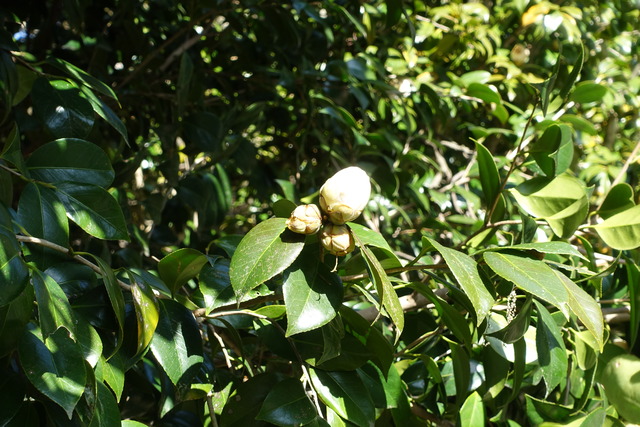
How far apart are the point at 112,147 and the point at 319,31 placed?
0.58 metres

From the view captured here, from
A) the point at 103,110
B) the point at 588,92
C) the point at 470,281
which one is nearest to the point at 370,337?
the point at 470,281

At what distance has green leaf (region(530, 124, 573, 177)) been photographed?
31.2 inches

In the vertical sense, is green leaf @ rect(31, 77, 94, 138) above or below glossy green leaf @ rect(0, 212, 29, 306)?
below

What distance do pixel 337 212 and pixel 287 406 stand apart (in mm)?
221

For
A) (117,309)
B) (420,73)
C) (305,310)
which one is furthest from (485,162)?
Answer: (420,73)

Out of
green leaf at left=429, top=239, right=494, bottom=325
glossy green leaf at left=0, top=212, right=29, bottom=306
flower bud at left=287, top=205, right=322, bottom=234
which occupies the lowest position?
green leaf at left=429, top=239, right=494, bottom=325

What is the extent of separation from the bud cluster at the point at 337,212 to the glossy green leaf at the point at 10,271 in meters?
0.22

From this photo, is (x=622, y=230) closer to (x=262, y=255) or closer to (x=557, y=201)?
(x=557, y=201)

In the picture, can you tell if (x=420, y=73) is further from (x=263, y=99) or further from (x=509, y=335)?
(x=509, y=335)

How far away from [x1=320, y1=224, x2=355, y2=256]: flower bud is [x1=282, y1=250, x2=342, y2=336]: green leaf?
3 cm

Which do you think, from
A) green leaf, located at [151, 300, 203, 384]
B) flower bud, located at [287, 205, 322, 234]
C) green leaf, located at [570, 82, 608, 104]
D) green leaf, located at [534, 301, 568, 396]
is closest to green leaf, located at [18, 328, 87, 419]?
green leaf, located at [151, 300, 203, 384]

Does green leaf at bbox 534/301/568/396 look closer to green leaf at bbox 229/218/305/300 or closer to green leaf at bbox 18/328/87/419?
green leaf at bbox 229/218/305/300

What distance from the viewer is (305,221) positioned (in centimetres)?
55

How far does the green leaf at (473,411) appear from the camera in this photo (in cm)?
77
